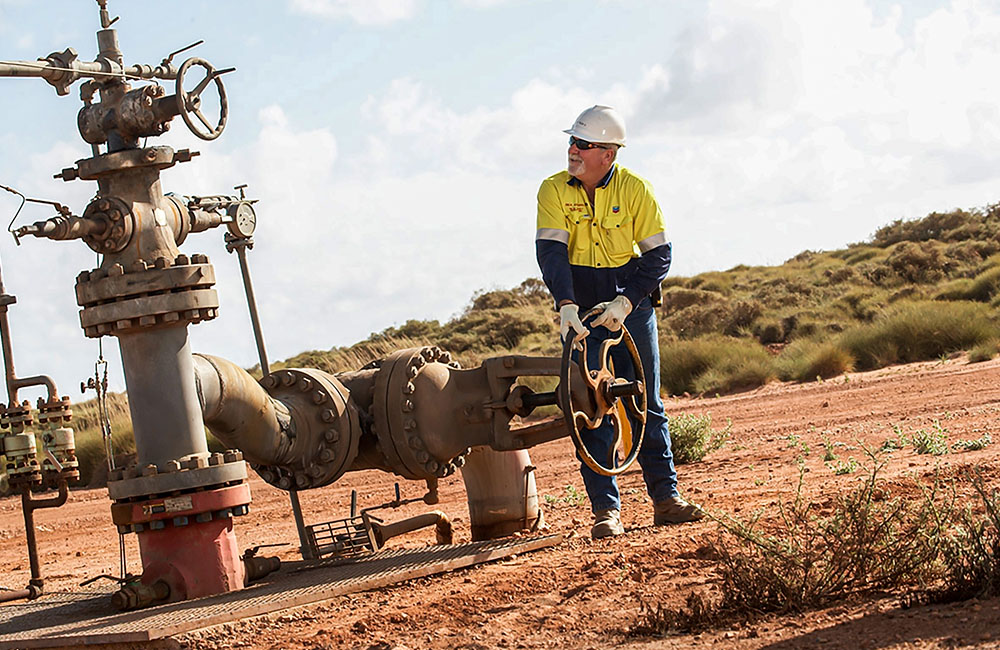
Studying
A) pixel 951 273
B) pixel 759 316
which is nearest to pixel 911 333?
pixel 759 316

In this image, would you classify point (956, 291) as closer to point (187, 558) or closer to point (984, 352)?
point (984, 352)

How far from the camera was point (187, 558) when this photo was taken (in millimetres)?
5898

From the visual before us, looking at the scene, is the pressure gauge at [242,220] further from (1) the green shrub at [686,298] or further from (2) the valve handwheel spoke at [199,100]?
(1) the green shrub at [686,298]

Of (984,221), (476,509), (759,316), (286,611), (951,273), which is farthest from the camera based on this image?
(984,221)

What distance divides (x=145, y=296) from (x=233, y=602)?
139cm

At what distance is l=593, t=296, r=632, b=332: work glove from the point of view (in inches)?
252

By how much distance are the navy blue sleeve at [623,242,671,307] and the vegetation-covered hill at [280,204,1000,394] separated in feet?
39.3

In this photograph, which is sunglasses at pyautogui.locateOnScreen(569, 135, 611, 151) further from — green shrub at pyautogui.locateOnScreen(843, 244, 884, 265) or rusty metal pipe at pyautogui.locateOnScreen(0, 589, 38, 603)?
green shrub at pyautogui.locateOnScreen(843, 244, 884, 265)

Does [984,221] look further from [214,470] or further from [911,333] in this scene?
[214,470]

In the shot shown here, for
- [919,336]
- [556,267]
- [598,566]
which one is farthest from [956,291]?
[598,566]

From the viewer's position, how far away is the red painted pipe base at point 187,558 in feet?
19.3

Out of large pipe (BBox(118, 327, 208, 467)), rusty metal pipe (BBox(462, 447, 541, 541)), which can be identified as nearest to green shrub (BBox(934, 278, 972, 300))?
rusty metal pipe (BBox(462, 447, 541, 541))

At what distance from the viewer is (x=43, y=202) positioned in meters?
6.02

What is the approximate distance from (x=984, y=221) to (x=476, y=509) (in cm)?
3300
